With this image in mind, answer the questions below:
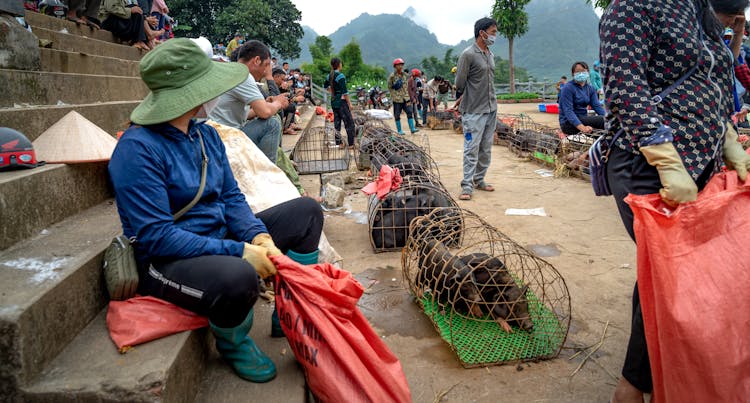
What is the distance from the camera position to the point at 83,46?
5508mm

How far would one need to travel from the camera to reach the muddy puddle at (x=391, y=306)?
9.50 feet

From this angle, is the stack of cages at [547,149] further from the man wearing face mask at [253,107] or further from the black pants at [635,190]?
the black pants at [635,190]

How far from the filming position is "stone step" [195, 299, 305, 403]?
70.4 inches

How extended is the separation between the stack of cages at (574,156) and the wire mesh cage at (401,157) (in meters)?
2.11

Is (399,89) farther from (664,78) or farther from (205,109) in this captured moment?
(664,78)

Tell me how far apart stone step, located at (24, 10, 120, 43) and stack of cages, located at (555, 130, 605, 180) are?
6.78 m

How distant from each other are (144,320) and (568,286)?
284 cm

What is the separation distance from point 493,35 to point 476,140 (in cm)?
123

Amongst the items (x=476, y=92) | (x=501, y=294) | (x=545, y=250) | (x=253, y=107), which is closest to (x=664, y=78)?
(x=501, y=294)

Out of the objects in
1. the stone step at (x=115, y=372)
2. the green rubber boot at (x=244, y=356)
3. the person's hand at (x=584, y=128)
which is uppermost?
the person's hand at (x=584, y=128)

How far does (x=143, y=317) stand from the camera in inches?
67.5

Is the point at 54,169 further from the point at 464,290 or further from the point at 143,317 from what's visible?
the point at 464,290

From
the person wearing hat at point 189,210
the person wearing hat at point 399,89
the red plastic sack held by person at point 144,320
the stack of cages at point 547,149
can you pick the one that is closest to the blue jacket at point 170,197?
the person wearing hat at point 189,210

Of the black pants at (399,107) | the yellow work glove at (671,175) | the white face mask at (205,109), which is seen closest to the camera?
the yellow work glove at (671,175)
